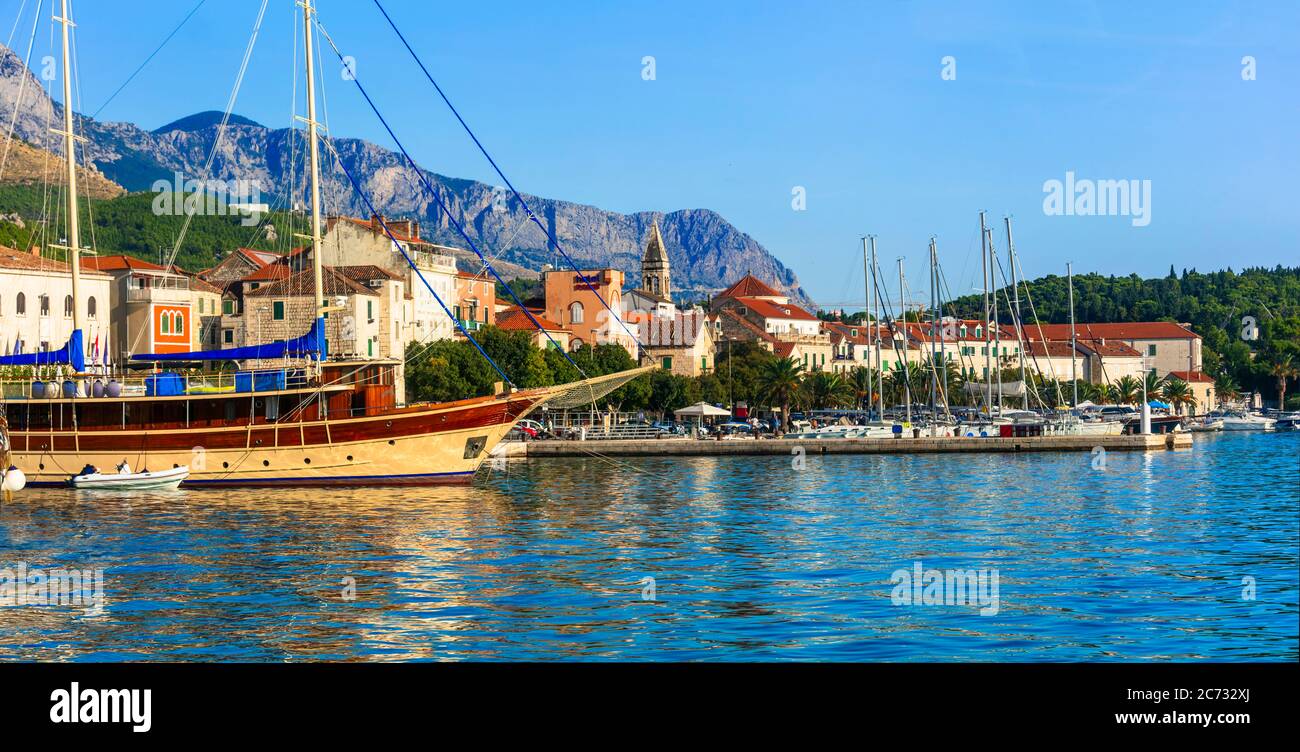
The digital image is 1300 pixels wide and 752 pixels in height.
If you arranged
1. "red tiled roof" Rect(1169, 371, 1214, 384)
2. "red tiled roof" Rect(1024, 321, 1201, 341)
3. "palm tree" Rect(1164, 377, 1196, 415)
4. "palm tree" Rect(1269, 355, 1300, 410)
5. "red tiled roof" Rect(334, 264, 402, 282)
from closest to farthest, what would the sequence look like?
"red tiled roof" Rect(334, 264, 402, 282)
"palm tree" Rect(1164, 377, 1196, 415)
"red tiled roof" Rect(1169, 371, 1214, 384)
"palm tree" Rect(1269, 355, 1300, 410)
"red tiled roof" Rect(1024, 321, 1201, 341)

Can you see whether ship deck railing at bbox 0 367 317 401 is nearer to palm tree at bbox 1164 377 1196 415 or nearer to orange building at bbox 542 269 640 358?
orange building at bbox 542 269 640 358

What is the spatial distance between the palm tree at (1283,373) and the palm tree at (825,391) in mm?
70475

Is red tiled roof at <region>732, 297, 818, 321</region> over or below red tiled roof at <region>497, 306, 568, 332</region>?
over

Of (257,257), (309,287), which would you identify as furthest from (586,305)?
(309,287)

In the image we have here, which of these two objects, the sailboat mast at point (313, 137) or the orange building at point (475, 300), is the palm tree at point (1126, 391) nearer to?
the orange building at point (475, 300)

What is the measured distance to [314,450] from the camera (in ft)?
150

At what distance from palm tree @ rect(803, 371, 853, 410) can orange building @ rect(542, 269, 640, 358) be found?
47.2 ft

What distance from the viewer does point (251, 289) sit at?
82.1 meters

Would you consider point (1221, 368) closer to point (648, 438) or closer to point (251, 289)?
point (648, 438)

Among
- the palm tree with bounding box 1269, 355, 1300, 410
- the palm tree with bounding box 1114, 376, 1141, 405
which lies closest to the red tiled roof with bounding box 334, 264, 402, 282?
the palm tree with bounding box 1114, 376, 1141, 405

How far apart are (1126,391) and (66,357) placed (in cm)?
10011

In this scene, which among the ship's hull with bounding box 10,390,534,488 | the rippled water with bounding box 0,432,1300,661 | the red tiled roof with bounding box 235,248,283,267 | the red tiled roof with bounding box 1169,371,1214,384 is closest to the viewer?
the rippled water with bounding box 0,432,1300,661

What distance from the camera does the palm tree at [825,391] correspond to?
103250 millimetres

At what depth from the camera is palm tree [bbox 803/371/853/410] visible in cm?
10325
